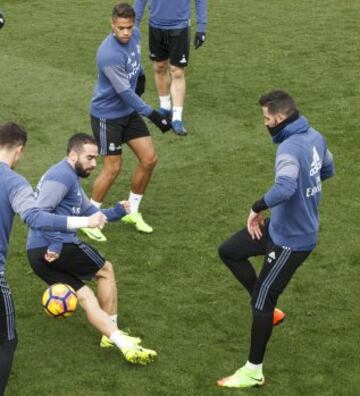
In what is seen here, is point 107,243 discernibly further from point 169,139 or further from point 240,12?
point 240,12

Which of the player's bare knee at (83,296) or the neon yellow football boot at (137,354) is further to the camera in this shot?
the player's bare knee at (83,296)

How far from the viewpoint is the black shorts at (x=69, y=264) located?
27.6 feet

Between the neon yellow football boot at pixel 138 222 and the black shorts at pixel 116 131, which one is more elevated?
the black shorts at pixel 116 131

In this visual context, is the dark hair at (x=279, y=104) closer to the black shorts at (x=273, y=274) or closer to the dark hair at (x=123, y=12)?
the black shorts at (x=273, y=274)

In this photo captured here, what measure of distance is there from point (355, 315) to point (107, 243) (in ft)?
10.2

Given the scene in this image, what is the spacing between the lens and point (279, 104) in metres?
7.79

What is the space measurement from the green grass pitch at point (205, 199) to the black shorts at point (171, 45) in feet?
3.48

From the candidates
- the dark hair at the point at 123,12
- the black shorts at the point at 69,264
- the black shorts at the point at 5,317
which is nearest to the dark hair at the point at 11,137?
the black shorts at the point at 5,317

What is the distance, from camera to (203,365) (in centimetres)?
838

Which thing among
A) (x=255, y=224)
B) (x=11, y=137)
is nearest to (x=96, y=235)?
(x=255, y=224)

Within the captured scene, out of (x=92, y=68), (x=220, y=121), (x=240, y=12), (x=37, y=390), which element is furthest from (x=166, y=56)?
(x=37, y=390)

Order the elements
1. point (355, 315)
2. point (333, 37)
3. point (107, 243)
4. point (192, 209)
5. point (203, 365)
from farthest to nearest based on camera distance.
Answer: point (333, 37), point (192, 209), point (107, 243), point (355, 315), point (203, 365)

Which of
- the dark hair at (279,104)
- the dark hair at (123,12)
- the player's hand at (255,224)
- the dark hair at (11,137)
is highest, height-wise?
the dark hair at (279,104)

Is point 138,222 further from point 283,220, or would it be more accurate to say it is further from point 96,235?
point 283,220
